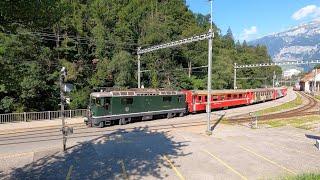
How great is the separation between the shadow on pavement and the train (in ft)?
16.5

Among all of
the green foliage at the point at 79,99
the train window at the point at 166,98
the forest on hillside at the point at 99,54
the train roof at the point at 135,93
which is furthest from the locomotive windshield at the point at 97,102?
the green foliage at the point at 79,99

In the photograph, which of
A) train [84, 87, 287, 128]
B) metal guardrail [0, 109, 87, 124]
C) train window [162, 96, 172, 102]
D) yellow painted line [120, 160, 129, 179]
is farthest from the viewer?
train window [162, 96, 172, 102]

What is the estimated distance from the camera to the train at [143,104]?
104 feet

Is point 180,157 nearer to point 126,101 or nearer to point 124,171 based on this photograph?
point 124,171

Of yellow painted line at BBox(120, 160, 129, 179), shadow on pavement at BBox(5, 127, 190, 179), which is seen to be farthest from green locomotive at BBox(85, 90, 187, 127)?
yellow painted line at BBox(120, 160, 129, 179)

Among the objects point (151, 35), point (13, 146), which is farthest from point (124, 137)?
point (151, 35)

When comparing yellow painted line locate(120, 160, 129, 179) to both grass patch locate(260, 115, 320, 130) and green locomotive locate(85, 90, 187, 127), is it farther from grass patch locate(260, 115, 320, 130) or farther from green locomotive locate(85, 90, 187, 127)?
grass patch locate(260, 115, 320, 130)

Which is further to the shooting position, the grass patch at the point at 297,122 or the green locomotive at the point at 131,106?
the grass patch at the point at 297,122

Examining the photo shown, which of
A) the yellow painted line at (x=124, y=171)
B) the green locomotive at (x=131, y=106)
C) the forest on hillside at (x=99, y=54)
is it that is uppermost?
the forest on hillside at (x=99, y=54)

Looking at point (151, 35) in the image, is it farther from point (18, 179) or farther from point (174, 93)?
point (18, 179)

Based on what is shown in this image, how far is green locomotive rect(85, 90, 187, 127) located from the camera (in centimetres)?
3153

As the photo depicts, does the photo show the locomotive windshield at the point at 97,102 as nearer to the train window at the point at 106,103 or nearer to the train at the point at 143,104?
the train at the point at 143,104

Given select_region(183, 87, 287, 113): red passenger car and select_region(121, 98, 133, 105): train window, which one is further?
select_region(183, 87, 287, 113): red passenger car

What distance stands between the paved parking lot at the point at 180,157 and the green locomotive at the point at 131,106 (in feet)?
9.27
